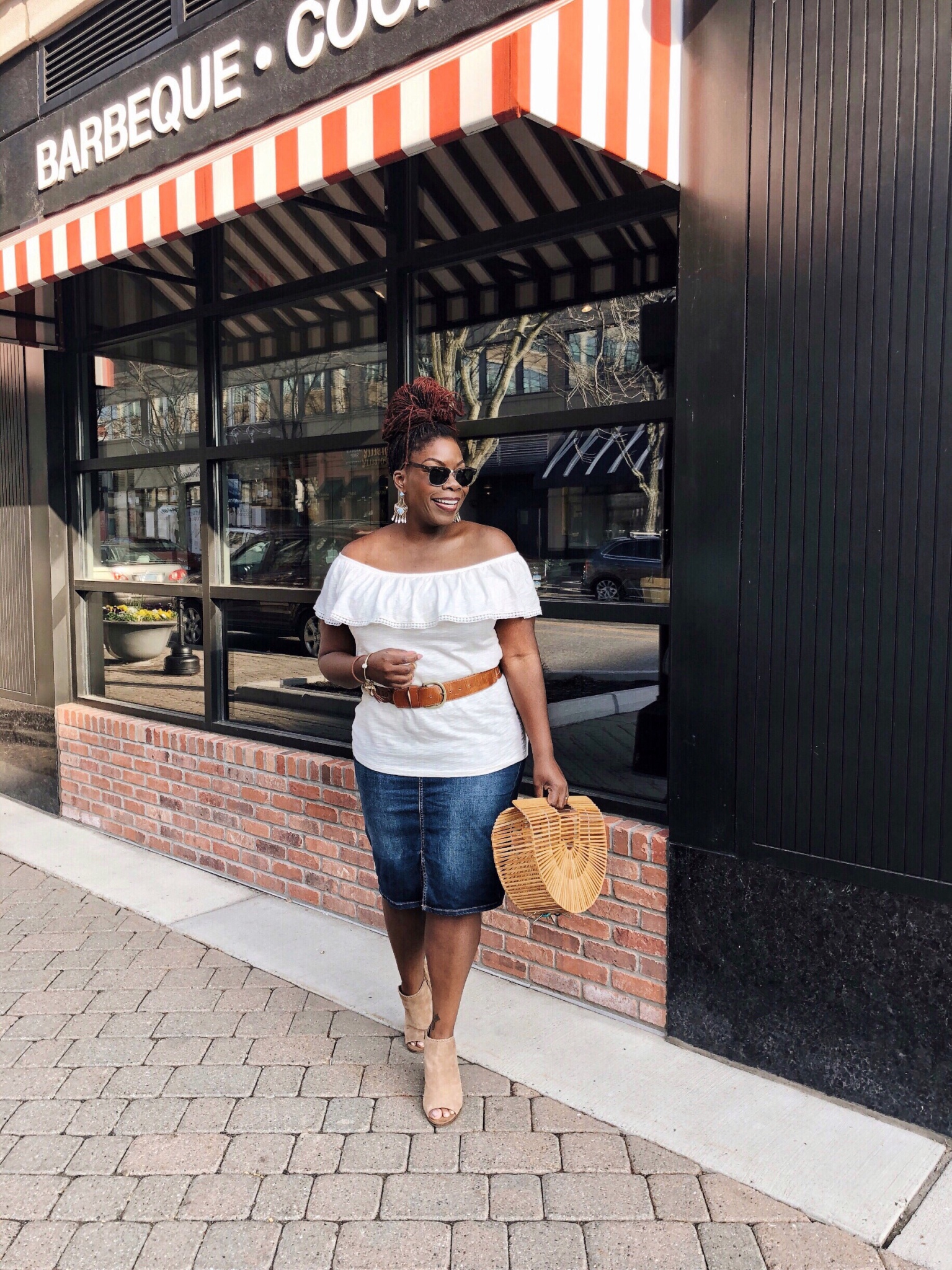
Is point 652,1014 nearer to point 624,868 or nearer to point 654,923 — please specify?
point 654,923

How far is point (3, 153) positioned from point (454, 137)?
424 cm

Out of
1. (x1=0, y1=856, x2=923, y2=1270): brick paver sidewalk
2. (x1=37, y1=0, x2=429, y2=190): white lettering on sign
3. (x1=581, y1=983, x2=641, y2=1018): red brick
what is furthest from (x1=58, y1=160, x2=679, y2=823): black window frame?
(x1=0, y1=856, x2=923, y2=1270): brick paver sidewalk

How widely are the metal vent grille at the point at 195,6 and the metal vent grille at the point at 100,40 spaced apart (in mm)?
145

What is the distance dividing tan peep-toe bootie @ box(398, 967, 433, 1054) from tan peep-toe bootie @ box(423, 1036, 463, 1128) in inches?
9.5

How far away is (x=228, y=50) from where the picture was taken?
14.0ft

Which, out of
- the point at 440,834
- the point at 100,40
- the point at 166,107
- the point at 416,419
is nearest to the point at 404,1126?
the point at 440,834

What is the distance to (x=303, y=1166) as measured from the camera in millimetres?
2619

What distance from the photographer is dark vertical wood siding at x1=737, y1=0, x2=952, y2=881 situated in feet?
8.49

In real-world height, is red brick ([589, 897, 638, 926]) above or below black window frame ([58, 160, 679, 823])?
below

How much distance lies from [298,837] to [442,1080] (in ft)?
5.79

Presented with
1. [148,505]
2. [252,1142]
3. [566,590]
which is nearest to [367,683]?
[566,590]

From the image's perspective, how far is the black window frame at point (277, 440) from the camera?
3.35 metres

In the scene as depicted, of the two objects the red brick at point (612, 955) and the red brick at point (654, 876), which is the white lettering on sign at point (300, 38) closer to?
the red brick at point (654, 876)

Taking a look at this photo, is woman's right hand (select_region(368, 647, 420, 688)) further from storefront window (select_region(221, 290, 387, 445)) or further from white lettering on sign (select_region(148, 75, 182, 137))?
white lettering on sign (select_region(148, 75, 182, 137))
